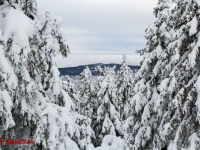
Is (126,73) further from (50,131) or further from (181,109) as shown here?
(50,131)

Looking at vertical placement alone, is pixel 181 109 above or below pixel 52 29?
below

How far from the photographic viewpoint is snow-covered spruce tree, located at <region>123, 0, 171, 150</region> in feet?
48.8

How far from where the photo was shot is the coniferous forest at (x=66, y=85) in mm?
6781

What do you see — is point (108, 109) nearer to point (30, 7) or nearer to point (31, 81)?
point (30, 7)

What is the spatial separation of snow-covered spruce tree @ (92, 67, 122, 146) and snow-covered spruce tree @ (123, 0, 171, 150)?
834 centimetres

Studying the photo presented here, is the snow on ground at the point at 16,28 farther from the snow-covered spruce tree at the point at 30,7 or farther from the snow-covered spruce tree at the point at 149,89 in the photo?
the snow-covered spruce tree at the point at 149,89

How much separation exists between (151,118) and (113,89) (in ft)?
32.6

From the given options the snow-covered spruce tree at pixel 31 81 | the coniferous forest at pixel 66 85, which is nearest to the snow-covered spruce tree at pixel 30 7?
the coniferous forest at pixel 66 85

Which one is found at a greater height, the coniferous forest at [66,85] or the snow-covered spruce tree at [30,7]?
the snow-covered spruce tree at [30,7]

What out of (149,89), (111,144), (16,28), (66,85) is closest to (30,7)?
(16,28)

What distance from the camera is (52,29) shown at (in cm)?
746

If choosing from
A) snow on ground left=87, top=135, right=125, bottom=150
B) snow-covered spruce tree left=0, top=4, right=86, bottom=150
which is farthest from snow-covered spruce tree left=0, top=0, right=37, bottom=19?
snow on ground left=87, top=135, right=125, bottom=150

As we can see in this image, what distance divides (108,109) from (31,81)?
19219 millimetres

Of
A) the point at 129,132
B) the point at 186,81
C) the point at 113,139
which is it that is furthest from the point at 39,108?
the point at 113,139
